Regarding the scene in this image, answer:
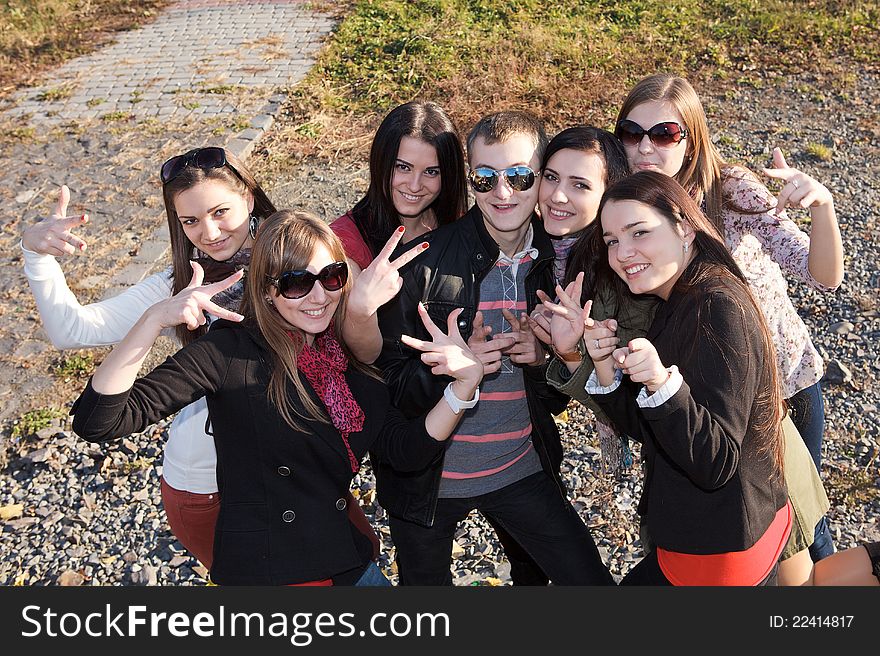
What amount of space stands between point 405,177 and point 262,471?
1605mm

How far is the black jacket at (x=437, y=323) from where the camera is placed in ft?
11.6

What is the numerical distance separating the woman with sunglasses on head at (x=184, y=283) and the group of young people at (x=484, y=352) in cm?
1

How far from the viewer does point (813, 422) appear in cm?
398

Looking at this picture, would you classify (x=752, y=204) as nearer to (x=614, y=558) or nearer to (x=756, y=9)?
(x=614, y=558)

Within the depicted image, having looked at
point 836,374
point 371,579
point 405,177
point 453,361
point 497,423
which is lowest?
point 836,374

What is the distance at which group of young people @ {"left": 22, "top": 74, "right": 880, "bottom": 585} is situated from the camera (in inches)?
115

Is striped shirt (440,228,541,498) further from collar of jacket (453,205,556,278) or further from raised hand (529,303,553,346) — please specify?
raised hand (529,303,553,346)

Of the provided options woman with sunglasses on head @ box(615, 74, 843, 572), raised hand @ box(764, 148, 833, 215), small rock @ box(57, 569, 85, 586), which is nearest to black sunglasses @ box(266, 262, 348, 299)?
woman with sunglasses on head @ box(615, 74, 843, 572)

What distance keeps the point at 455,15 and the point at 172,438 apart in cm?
1030

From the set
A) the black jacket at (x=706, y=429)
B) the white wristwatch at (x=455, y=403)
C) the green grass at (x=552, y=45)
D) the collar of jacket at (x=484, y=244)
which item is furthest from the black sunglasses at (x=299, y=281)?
the green grass at (x=552, y=45)

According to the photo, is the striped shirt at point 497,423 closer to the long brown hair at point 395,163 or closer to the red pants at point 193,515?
the long brown hair at point 395,163

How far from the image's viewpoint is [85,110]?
424 inches

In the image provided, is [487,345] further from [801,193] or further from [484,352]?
[801,193]

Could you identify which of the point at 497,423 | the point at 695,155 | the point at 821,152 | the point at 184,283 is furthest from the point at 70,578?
the point at 821,152
